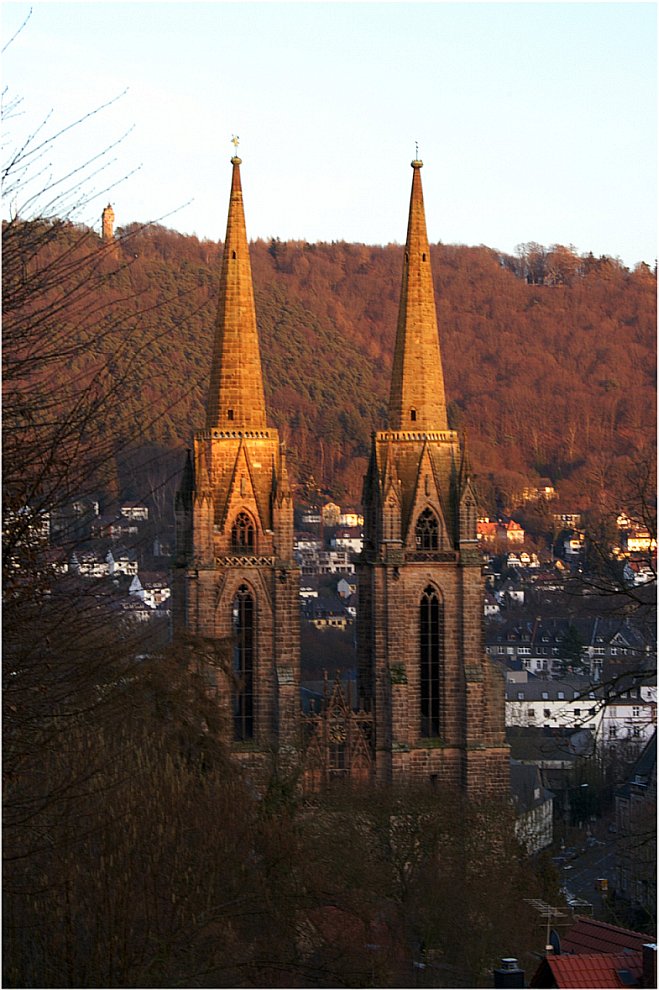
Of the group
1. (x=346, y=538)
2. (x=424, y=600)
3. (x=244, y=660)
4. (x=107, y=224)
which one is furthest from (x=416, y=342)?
(x=346, y=538)

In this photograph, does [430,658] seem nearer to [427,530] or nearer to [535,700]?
[427,530]

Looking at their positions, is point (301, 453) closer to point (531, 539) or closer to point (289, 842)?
point (531, 539)

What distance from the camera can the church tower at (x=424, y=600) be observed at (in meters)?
53.4

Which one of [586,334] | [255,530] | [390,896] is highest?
[586,334]

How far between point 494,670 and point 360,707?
3.57 m

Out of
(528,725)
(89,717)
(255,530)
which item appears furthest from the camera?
(528,725)

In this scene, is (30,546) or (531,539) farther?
(531,539)

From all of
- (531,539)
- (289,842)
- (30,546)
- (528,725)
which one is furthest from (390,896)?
(531,539)

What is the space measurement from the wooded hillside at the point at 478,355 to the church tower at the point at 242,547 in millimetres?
66586

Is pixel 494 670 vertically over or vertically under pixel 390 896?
over

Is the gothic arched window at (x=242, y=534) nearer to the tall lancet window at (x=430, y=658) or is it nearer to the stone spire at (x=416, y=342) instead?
the stone spire at (x=416, y=342)

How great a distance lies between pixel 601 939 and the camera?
34.2 metres

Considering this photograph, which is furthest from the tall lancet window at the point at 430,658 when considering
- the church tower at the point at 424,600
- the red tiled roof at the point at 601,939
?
the red tiled roof at the point at 601,939

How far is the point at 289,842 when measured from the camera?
3158 centimetres
